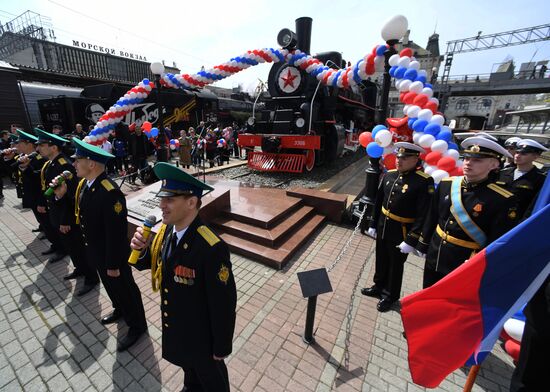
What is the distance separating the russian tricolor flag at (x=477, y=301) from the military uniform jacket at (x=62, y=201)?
4211 millimetres

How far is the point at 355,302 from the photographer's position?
3338 mm

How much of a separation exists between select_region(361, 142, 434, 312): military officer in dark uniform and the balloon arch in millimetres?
951

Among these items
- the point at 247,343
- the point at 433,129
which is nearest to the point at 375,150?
the point at 433,129

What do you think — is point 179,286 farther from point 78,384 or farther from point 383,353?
point 383,353

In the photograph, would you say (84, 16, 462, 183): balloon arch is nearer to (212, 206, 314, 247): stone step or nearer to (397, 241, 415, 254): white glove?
(397, 241, 415, 254): white glove

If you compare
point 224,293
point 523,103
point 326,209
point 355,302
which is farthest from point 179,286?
point 523,103

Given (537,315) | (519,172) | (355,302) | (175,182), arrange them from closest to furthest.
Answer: (537,315) → (175,182) → (355,302) → (519,172)

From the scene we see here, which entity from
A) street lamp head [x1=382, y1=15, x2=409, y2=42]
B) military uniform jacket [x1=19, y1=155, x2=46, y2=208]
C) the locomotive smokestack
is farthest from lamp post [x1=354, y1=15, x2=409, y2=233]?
the locomotive smokestack

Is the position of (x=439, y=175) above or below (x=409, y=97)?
below

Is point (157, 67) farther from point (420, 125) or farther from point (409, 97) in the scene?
point (420, 125)

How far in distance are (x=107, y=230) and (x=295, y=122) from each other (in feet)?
25.1

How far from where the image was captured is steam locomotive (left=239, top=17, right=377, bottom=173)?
28.1 feet

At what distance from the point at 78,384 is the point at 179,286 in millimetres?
1747

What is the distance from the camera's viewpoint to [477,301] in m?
1.55
